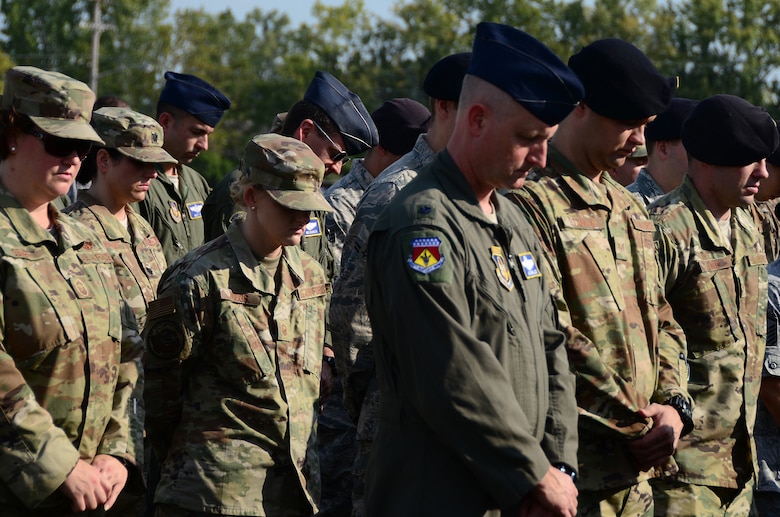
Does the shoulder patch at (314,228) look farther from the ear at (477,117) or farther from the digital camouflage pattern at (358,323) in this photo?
the ear at (477,117)

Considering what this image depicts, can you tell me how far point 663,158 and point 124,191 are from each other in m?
3.86

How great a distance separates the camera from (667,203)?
5695 millimetres

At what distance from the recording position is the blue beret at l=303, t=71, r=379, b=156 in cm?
631

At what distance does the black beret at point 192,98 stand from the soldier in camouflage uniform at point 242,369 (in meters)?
2.87

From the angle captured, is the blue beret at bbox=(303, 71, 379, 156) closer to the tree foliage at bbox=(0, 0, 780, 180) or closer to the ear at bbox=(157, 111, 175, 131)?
the ear at bbox=(157, 111, 175, 131)

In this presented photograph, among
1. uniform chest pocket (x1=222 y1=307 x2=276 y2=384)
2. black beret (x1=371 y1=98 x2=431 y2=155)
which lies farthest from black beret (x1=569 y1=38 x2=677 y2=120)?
black beret (x1=371 y1=98 x2=431 y2=155)

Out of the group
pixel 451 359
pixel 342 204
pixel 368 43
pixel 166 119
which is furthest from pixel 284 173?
pixel 368 43

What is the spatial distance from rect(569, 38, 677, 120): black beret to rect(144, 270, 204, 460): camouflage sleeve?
5.73 feet

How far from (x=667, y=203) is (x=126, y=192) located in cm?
272

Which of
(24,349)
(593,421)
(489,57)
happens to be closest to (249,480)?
(24,349)

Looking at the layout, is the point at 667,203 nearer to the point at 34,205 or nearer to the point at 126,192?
the point at 126,192

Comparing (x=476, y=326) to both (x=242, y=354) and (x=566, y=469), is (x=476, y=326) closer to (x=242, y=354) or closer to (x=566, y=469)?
(x=566, y=469)

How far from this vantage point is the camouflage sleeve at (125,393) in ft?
13.4

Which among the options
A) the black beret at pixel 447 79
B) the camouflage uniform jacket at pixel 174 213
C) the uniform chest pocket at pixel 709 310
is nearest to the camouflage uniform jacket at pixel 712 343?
the uniform chest pocket at pixel 709 310
